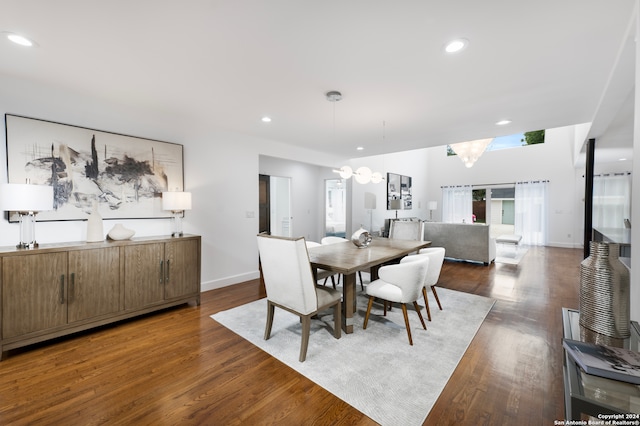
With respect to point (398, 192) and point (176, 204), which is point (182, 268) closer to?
point (176, 204)

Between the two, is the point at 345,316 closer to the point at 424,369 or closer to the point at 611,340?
the point at 424,369

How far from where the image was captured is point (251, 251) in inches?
174

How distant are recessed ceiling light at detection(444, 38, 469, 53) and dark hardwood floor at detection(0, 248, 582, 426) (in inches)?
94.5

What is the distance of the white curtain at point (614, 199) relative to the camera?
2.03m

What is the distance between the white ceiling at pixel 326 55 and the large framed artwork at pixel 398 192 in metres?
4.18

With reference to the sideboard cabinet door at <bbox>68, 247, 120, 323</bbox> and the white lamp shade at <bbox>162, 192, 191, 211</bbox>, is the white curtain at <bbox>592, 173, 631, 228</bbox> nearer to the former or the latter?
the white lamp shade at <bbox>162, 192, 191, 211</bbox>

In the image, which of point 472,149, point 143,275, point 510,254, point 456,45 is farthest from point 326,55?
point 510,254

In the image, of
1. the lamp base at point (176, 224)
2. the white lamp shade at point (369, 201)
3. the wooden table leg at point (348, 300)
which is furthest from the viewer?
the white lamp shade at point (369, 201)

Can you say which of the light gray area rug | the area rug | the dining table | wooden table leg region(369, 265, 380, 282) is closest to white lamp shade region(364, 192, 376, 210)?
the area rug

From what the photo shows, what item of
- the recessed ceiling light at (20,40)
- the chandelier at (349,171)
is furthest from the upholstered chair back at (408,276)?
the recessed ceiling light at (20,40)

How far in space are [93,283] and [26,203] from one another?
880 millimetres

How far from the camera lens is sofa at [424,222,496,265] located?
17.2 feet

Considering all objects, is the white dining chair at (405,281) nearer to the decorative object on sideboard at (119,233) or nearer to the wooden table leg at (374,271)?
the wooden table leg at (374,271)

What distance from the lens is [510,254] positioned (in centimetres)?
643
